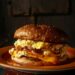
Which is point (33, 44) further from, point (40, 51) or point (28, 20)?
point (28, 20)

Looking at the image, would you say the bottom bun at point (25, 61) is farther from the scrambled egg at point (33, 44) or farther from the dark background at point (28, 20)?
the dark background at point (28, 20)

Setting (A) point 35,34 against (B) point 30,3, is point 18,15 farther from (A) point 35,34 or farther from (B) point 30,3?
(A) point 35,34

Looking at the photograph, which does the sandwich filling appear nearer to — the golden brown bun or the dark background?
the golden brown bun

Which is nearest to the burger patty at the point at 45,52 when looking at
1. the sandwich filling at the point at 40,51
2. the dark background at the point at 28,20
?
the sandwich filling at the point at 40,51

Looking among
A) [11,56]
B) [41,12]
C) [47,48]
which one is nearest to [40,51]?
[47,48]

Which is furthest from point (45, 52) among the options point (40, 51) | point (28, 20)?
point (28, 20)
